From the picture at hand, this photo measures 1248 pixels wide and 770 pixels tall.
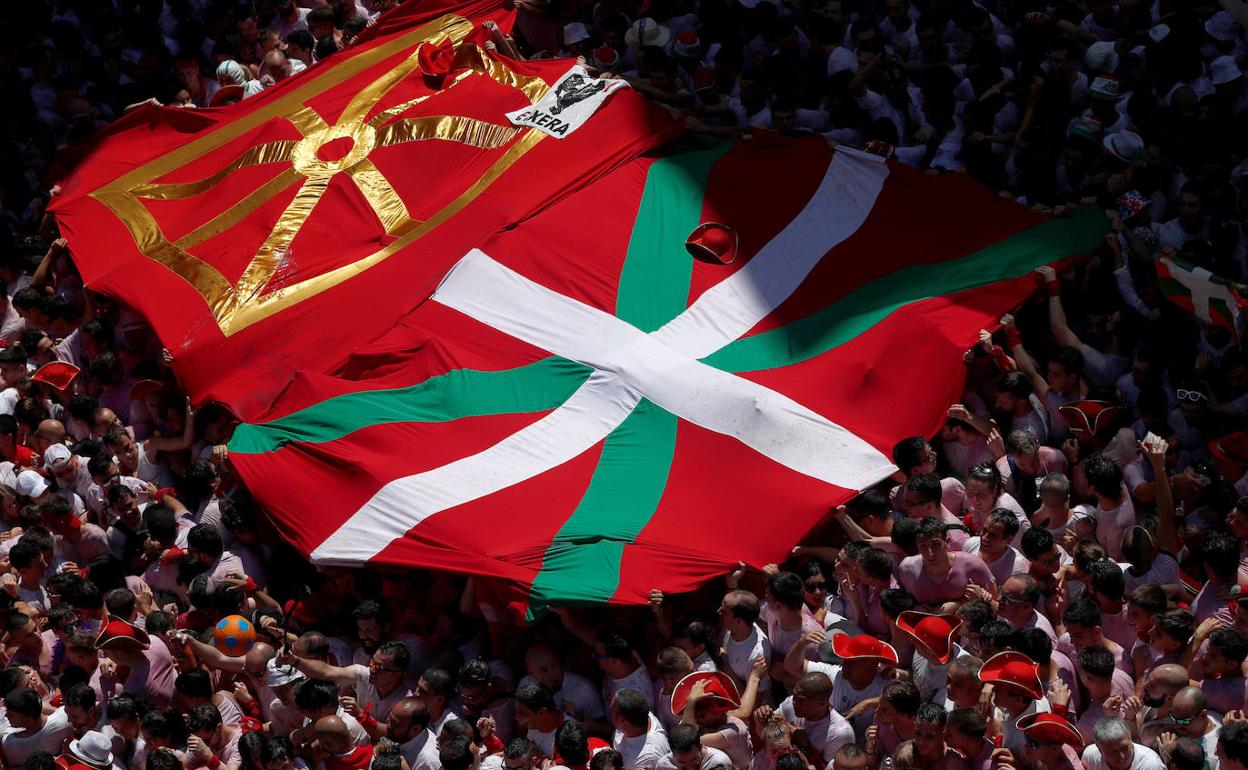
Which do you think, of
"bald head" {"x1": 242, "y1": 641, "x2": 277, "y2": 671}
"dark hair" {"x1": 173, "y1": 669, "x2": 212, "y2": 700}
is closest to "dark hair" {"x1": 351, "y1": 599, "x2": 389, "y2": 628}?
"bald head" {"x1": 242, "y1": 641, "x2": 277, "y2": 671}

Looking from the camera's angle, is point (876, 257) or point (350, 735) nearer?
point (350, 735)

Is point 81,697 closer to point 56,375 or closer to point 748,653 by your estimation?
point 56,375

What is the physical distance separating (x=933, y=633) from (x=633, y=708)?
4.27 ft

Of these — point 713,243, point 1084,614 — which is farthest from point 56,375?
point 1084,614

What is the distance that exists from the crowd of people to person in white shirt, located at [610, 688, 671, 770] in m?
0.02

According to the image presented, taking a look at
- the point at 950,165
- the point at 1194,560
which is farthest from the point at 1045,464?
the point at 950,165

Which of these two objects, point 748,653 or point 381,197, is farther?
point 381,197

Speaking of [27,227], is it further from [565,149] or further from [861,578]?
[861,578]

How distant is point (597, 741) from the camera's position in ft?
24.9

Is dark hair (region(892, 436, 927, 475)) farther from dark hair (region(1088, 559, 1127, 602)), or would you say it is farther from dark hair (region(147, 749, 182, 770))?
dark hair (region(147, 749, 182, 770))

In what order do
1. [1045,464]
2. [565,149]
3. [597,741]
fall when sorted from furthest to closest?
[565,149]
[1045,464]
[597,741]

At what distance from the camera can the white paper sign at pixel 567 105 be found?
10.8 meters

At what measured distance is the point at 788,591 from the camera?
7770 millimetres

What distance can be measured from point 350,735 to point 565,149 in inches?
170
